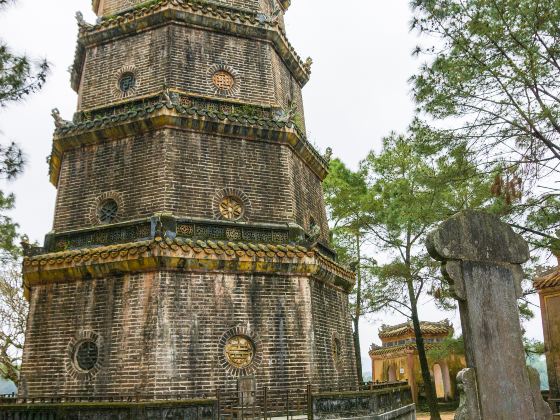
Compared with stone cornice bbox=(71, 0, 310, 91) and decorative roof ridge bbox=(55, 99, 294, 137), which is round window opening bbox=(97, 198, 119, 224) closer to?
decorative roof ridge bbox=(55, 99, 294, 137)

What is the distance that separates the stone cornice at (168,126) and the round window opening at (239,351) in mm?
4501

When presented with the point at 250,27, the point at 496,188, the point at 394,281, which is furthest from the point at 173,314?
the point at 394,281

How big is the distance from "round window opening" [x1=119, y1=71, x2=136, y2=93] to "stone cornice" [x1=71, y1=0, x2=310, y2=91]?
1159mm

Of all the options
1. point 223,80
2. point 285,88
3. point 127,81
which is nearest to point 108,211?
point 127,81

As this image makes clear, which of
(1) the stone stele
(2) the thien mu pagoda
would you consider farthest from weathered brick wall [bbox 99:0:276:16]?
(2) the thien mu pagoda

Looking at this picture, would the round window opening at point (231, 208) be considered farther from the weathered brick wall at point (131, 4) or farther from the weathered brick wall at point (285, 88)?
the weathered brick wall at point (131, 4)

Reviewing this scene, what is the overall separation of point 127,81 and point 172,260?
509 cm

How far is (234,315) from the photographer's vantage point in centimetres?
962

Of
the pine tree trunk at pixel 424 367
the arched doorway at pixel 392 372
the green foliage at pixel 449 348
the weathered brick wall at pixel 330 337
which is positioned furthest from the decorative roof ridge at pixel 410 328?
the weathered brick wall at pixel 330 337

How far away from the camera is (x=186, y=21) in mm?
12062

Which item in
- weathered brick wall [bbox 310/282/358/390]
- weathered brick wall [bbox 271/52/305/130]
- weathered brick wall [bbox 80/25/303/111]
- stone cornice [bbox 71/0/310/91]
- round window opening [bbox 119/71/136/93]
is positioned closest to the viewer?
weathered brick wall [bbox 310/282/358/390]

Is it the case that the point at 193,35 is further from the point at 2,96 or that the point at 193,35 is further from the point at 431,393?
the point at 431,393

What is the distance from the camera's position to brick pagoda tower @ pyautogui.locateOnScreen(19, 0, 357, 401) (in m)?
9.30

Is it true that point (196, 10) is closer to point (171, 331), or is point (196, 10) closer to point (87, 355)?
point (171, 331)
